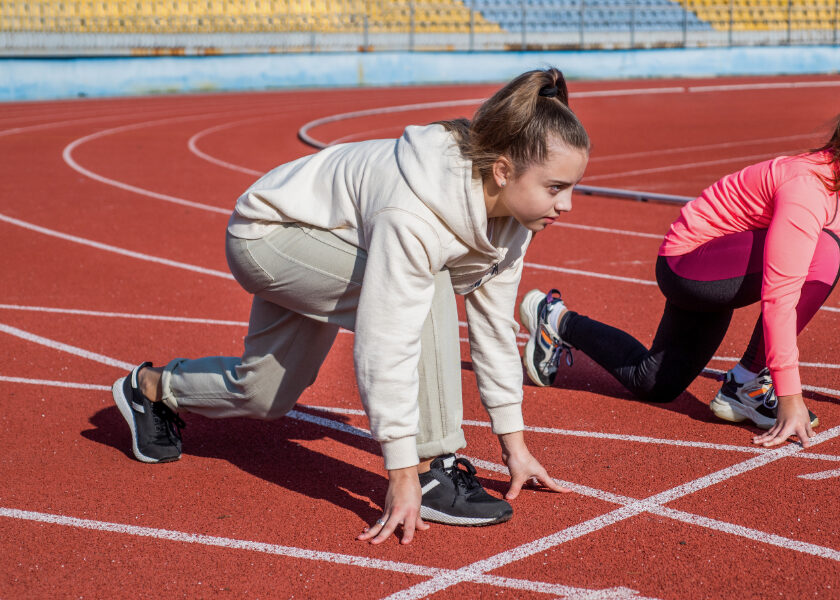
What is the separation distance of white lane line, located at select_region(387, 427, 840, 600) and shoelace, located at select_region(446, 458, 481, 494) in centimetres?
26

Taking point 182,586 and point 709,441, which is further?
point 709,441

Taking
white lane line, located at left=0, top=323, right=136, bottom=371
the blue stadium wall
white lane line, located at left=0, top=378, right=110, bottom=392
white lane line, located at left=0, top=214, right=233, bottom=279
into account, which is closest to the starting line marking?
white lane line, located at left=0, top=378, right=110, bottom=392

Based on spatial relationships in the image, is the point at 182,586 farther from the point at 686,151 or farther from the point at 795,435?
the point at 686,151

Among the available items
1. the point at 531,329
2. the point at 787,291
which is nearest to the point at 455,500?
the point at 787,291

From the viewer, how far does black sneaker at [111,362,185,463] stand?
342cm

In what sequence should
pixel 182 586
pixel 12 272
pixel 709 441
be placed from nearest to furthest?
pixel 182 586
pixel 709 441
pixel 12 272

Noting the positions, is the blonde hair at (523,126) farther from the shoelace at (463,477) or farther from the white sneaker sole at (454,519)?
the white sneaker sole at (454,519)

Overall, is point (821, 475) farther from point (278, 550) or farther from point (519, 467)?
point (278, 550)

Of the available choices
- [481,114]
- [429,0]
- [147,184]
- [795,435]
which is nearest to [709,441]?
[795,435]

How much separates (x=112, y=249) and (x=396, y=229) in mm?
4962

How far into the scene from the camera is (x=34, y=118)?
1614 centimetres

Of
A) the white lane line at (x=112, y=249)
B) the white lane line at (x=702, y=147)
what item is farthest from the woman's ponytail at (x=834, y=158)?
the white lane line at (x=702, y=147)

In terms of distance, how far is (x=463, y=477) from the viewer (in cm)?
296

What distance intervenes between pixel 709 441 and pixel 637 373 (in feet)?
1.50
